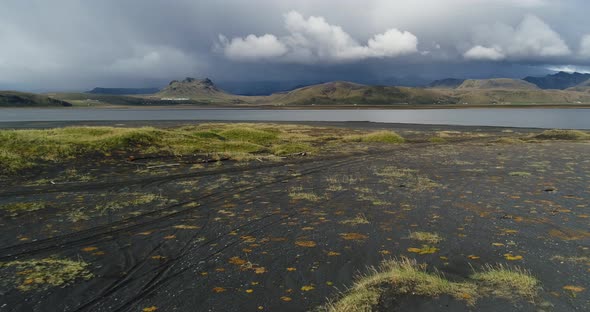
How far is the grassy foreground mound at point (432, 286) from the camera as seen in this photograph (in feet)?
26.5

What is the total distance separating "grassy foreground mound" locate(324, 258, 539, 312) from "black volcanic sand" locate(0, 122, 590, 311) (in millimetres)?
337

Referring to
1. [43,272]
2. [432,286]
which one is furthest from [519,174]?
[43,272]

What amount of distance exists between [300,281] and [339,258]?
2011 mm

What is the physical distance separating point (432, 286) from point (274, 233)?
647 centimetres

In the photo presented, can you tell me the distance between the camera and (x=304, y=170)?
2811 centimetres

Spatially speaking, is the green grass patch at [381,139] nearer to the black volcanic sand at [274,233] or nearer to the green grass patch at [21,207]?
the black volcanic sand at [274,233]

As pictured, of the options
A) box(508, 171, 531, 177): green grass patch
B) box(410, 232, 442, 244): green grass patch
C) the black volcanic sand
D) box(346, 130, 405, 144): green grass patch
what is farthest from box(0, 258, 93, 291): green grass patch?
box(346, 130, 405, 144): green grass patch

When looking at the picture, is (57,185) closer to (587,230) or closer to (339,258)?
(339,258)

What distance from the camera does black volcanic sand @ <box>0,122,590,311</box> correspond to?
877 centimetres

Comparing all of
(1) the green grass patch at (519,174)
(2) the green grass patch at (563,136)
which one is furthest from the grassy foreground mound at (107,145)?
(2) the green grass patch at (563,136)

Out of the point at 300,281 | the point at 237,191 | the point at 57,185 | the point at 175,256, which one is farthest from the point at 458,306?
the point at 57,185

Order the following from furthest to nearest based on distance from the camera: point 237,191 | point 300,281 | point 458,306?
point 237,191, point 300,281, point 458,306

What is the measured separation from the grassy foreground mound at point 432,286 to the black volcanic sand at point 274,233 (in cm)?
34

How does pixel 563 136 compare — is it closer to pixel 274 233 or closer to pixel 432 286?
pixel 274 233
